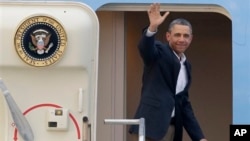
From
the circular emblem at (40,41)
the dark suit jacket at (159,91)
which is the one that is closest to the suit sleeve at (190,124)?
the dark suit jacket at (159,91)

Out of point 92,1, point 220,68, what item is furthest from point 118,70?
point 220,68

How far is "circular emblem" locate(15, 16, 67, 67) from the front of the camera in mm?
2955

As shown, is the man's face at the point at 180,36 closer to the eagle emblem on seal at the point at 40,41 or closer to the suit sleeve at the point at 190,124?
the suit sleeve at the point at 190,124

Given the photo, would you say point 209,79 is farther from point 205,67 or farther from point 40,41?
point 40,41

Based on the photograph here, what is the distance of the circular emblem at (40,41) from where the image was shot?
2.96 meters

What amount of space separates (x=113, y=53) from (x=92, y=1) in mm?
628

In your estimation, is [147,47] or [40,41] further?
[147,47]

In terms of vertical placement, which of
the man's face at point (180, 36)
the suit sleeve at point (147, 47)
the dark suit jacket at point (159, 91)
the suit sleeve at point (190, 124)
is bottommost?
the suit sleeve at point (190, 124)

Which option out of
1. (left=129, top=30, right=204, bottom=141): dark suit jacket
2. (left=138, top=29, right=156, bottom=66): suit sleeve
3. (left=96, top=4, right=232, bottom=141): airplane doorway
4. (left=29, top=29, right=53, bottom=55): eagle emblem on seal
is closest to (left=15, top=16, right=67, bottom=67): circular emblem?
(left=29, top=29, right=53, bottom=55): eagle emblem on seal

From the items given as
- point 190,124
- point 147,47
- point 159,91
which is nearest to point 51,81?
point 147,47

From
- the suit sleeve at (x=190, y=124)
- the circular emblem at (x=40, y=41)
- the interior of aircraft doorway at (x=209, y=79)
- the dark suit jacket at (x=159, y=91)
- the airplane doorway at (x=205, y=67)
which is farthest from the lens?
the interior of aircraft doorway at (x=209, y=79)

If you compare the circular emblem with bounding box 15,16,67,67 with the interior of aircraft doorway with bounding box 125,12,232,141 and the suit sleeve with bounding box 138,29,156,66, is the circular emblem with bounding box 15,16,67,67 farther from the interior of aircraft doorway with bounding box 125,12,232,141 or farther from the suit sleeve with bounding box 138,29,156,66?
the interior of aircraft doorway with bounding box 125,12,232,141

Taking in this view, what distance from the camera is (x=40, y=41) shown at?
297 centimetres

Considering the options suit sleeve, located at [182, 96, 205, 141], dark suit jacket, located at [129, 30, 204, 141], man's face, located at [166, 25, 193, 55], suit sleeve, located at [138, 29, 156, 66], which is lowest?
suit sleeve, located at [182, 96, 205, 141]
